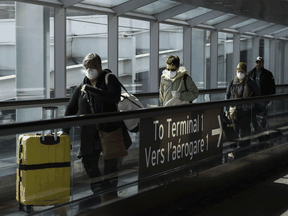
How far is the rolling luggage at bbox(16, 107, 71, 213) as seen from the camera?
3.59 meters

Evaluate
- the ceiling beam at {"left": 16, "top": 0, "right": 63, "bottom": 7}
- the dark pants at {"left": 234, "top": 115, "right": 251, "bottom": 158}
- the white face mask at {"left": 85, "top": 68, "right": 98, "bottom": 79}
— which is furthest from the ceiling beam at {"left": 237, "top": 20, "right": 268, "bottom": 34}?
the white face mask at {"left": 85, "top": 68, "right": 98, "bottom": 79}

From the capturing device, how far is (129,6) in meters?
12.2

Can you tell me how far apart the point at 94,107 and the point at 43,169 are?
1.37 metres

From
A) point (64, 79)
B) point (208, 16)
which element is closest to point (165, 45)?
point (208, 16)

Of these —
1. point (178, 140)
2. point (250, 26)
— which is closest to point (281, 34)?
point (250, 26)

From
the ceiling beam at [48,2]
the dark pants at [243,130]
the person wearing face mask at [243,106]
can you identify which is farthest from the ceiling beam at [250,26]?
the dark pants at [243,130]

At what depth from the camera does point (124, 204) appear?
4.45 m

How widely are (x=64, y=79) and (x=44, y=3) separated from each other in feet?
6.19

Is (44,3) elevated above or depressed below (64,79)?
above

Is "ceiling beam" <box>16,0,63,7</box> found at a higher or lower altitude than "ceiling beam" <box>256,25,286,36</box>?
lower

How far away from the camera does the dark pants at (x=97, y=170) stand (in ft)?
13.5

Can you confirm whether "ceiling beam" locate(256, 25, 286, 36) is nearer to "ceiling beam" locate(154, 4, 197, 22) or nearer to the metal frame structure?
the metal frame structure

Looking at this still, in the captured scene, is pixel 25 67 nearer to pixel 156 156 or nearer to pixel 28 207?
pixel 156 156

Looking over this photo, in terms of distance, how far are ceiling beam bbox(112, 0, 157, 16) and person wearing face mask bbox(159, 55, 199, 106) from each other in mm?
5653
